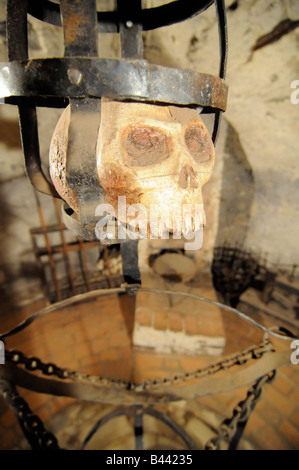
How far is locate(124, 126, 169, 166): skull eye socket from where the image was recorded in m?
0.72

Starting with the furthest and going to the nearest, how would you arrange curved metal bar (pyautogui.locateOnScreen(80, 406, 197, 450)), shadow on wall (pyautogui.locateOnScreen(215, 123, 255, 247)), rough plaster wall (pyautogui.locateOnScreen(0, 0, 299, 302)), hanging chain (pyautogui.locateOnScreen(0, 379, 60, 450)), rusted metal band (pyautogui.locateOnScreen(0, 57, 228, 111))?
shadow on wall (pyautogui.locateOnScreen(215, 123, 255, 247)), curved metal bar (pyautogui.locateOnScreen(80, 406, 197, 450)), rough plaster wall (pyautogui.locateOnScreen(0, 0, 299, 302)), hanging chain (pyautogui.locateOnScreen(0, 379, 60, 450)), rusted metal band (pyautogui.locateOnScreen(0, 57, 228, 111))

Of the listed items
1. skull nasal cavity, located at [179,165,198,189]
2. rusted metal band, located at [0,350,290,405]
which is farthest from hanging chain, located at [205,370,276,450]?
skull nasal cavity, located at [179,165,198,189]

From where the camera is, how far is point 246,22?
1.48 metres

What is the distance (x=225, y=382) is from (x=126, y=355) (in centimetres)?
161

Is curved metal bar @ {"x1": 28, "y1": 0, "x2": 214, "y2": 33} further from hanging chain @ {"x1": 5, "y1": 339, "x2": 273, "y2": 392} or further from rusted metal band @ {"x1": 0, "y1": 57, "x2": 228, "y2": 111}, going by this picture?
hanging chain @ {"x1": 5, "y1": 339, "x2": 273, "y2": 392}

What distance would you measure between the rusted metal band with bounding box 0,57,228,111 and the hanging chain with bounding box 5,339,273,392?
1.03 meters

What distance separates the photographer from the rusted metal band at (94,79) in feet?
1.90

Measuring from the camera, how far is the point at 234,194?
8.79 feet

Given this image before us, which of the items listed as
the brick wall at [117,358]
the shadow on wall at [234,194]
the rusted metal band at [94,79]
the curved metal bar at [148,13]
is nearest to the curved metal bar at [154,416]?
the brick wall at [117,358]

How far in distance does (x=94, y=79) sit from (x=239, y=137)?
2066 millimetres

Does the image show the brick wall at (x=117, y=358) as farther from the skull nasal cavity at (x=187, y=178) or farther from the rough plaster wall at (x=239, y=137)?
the skull nasal cavity at (x=187, y=178)

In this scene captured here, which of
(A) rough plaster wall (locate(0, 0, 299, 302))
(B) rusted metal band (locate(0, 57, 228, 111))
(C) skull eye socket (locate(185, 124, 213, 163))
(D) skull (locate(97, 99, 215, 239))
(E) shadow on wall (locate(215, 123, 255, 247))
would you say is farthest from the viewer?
(E) shadow on wall (locate(215, 123, 255, 247))

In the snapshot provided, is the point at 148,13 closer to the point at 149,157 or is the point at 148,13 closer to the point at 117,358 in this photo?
the point at 149,157
